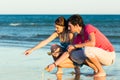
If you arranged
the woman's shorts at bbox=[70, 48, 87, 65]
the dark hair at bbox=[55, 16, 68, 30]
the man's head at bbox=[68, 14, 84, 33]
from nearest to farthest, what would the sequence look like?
the man's head at bbox=[68, 14, 84, 33]
the woman's shorts at bbox=[70, 48, 87, 65]
the dark hair at bbox=[55, 16, 68, 30]

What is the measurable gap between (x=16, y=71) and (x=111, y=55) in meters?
2.21

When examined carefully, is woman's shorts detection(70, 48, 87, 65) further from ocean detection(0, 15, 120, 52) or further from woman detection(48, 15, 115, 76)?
ocean detection(0, 15, 120, 52)

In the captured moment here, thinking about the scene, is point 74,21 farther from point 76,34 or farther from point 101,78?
point 101,78

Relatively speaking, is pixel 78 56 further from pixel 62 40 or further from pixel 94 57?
pixel 62 40

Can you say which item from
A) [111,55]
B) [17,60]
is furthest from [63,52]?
[17,60]

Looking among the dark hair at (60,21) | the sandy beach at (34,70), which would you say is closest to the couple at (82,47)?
the dark hair at (60,21)

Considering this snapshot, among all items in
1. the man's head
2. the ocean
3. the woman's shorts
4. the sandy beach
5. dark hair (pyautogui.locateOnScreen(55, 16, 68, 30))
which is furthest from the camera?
the ocean

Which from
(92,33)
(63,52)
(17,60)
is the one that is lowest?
(17,60)

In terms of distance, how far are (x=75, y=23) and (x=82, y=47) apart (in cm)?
44

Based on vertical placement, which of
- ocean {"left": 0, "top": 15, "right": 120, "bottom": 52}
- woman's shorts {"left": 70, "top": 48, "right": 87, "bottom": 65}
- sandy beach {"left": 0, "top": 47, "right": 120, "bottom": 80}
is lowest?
ocean {"left": 0, "top": 15, "right": 120, "bottom": 52}

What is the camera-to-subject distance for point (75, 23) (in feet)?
23.8

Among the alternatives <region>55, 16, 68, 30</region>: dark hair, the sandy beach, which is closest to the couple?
<region>55, 16, 68, 30</region>: dark hair

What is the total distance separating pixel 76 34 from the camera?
771 centimetres

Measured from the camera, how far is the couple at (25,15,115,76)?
23.8ft
